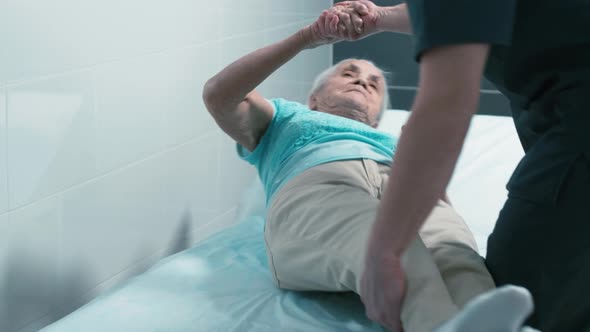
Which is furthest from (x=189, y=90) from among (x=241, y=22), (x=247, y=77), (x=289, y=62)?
(x=289, y=62)

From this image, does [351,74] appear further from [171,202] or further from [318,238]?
[318,238]

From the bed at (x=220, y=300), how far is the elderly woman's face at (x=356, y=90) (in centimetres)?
36

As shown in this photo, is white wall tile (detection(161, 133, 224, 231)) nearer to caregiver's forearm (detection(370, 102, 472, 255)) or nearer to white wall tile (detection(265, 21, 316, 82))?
white wall tile (detection(265, 21, 316, 82))

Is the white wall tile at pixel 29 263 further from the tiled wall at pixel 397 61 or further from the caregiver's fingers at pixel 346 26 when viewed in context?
the tiled wall at pixel 397 61

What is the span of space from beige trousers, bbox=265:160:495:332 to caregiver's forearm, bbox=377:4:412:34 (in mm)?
310

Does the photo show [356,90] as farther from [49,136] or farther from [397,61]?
[397,61]

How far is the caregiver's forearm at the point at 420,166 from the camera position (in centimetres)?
105

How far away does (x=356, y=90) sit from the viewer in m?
2.40

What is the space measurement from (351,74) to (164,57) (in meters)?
0.51

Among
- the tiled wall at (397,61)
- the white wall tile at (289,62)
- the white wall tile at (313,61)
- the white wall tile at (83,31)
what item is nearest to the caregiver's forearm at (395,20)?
the white wall tile at (83,31)

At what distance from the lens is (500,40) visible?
1.04 meters

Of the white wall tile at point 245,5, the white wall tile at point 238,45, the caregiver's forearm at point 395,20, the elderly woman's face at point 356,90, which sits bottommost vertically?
the white wall tile at point 238,45

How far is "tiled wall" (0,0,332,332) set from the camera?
1965 millimetres

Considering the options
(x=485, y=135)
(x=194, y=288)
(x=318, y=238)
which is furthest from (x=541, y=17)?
(x=485, y=135)
